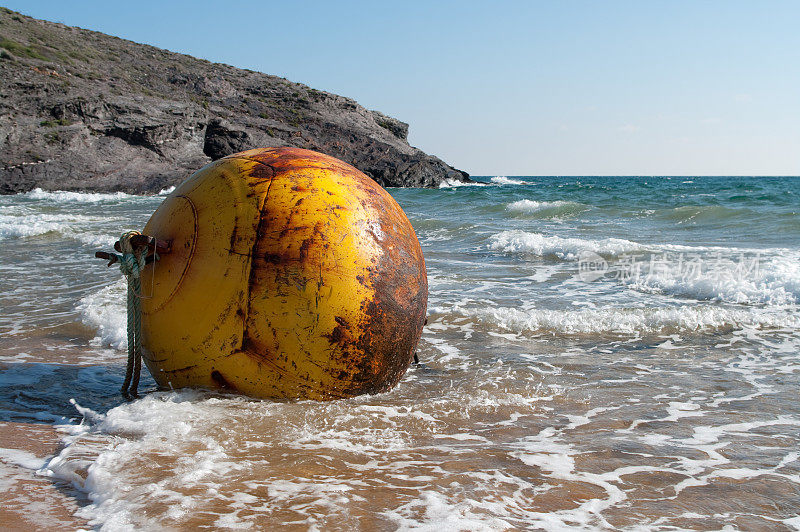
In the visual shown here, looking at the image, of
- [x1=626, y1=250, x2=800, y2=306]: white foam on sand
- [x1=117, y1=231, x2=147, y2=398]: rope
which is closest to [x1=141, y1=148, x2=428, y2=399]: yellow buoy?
[x1=117, y1=231, x2=147, y2=398]: rope

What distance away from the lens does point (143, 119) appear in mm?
33125

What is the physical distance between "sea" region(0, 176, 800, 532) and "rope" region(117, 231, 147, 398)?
153 mm

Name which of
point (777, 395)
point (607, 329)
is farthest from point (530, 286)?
point (777, 395)

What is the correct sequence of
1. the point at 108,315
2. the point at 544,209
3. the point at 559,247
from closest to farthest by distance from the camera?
1. the point at 108,315
2. the point at 559,247
3. the point at 544,209

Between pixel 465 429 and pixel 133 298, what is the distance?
1.73m

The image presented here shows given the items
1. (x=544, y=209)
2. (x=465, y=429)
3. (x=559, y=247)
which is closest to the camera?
(x=465, y=429)

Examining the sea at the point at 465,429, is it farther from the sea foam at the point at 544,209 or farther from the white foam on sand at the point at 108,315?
the sea foam at the point at 544,209

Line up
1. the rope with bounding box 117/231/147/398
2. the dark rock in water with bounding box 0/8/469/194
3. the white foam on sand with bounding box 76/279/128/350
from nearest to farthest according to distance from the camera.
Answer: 1. the rope with bounding box 117/231/147/398
2. the white foam on sand with bounding box 76/279/128/350
3. the dark rock in water with bounding box 0/8/469/194

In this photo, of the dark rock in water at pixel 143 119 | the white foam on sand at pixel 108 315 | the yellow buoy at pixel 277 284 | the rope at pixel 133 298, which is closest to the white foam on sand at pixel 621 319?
the yellow buoy at pixel 277 284

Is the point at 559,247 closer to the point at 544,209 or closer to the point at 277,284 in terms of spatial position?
the point at 277,284

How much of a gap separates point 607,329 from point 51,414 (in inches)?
161

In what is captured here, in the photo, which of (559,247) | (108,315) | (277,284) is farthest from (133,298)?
(559,247)

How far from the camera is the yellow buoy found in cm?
280

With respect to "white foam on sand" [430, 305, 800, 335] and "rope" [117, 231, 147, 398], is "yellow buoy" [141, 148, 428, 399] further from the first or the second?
"white foam on sand" [430, 305, 800, 335]
